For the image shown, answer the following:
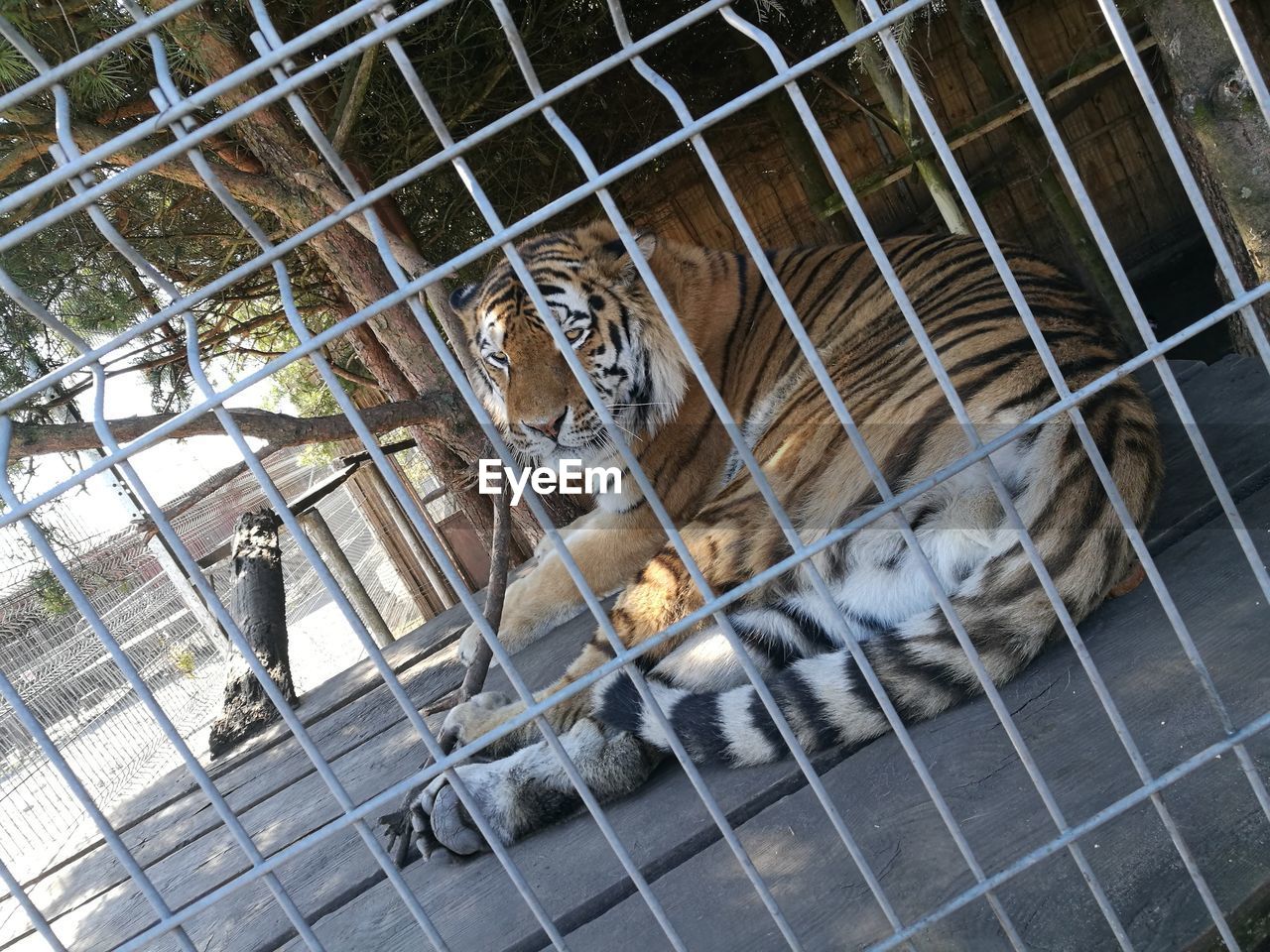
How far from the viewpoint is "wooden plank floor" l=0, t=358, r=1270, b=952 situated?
1479mm

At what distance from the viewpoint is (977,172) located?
7691mm

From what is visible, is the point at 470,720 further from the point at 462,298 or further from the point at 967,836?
the point at 462,298

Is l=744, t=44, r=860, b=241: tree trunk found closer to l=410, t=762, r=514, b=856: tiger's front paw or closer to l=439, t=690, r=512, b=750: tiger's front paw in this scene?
l=439, t=690, r=512, b=750: tiger's front paw

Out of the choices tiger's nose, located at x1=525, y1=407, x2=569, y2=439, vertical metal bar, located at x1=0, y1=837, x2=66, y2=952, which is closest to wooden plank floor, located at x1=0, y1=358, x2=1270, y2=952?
vertical metal bar, located at x1=0, y1=837, x2=66, y2=952

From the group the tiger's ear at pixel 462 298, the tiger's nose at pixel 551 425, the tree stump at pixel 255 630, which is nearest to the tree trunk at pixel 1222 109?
the tiger's nose at pixel 551 425

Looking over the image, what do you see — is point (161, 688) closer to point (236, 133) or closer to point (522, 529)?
point (522, 529)

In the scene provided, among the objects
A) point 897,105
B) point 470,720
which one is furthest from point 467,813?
point 897,105

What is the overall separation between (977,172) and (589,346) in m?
5.44

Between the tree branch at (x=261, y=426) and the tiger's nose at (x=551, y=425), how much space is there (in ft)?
3.32

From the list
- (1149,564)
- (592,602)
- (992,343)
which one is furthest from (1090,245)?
(592,602)

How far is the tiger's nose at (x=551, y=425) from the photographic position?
3262mm

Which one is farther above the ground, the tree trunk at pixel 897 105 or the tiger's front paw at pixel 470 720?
the tree trunk at pixel 897 105

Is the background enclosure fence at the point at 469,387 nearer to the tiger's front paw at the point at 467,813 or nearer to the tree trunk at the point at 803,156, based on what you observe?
the tiger's front paw at the point at 467,813

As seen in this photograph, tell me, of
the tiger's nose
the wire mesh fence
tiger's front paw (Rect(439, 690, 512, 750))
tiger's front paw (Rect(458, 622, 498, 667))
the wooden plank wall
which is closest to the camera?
tiger's front paw (Rect(439, 690, 512, 750))
